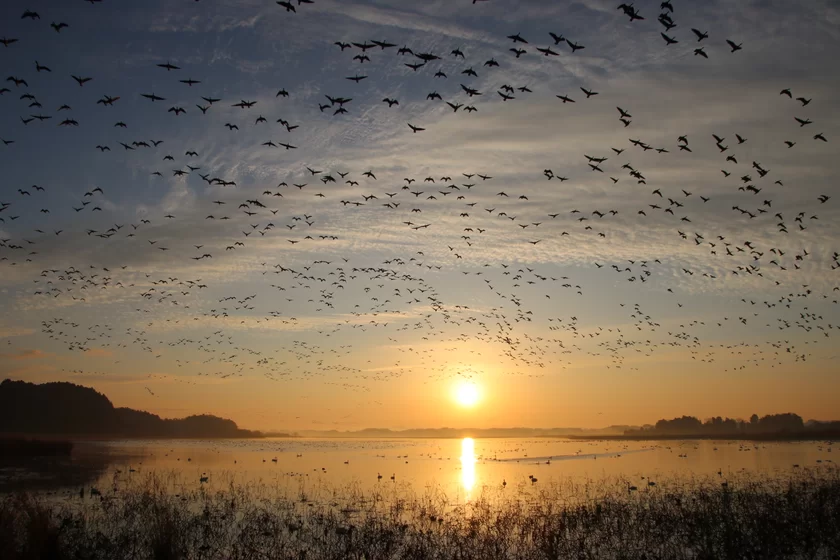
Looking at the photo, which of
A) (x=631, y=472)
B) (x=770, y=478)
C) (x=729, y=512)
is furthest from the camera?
(x=631, y=472)

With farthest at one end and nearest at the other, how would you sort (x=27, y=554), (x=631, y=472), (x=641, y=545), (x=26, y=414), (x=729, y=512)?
(x=26, y=414)
(x=631, y=472)
(x=729, y=512)
(x=641, y=545)
(x=27, y=554)

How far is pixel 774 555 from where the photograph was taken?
1814 cm

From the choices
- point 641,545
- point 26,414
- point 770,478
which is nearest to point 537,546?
point 641,545

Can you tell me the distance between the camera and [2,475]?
37.9 m

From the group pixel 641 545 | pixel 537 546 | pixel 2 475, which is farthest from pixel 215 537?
pixel 2 475

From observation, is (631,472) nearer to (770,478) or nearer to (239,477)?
(770,478)

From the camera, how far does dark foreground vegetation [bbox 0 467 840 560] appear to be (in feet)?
59.0

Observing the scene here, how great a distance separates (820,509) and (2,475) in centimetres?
4430

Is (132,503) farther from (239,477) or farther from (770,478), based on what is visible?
(770,478)

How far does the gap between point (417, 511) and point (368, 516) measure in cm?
244

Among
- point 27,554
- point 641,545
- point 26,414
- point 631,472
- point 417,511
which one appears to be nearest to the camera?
point 27,554

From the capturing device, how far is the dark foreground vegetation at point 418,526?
17969 millimetres

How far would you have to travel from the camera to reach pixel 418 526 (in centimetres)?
2234

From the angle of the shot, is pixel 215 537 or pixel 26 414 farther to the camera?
pixel 26 414
